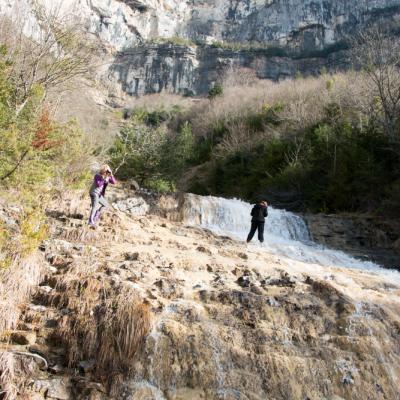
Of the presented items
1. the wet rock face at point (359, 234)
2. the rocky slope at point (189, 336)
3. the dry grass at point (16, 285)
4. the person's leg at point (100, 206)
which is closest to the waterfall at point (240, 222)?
the wet rock face at point (359, 234)

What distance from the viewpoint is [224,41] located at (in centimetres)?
6700

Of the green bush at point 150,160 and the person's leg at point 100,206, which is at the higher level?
the green bush at point 150,160

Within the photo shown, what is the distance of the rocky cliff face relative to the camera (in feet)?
193

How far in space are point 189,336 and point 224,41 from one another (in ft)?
224

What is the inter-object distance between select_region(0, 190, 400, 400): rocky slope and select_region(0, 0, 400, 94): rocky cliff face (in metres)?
55.1

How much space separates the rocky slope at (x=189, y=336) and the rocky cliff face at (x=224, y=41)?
2169 inches

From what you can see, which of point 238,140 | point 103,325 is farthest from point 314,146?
point 103,325

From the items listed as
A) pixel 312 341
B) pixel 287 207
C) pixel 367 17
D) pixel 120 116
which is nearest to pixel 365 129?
pixel 287 207

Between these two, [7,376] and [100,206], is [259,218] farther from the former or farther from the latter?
[7,376]

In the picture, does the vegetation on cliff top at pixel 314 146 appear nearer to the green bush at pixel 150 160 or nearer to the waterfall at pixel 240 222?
the green bush at pixel 150 160

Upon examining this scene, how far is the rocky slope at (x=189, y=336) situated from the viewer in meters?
4.35

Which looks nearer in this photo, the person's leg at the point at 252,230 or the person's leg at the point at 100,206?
the person's leg at the point at 100,206

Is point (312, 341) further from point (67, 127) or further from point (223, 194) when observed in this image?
point (223, 194)

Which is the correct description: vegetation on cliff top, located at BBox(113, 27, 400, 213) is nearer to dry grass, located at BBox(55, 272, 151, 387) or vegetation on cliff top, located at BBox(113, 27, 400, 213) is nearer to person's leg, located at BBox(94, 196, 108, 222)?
person's leg, located at BBox(94, 196, 108, 222)
